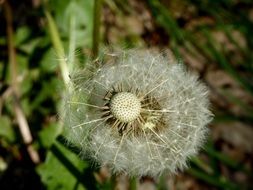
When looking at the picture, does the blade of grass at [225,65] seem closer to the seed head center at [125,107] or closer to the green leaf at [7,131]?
the green leaf at [7,131]

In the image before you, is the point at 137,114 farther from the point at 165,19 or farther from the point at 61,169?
the point at 165,19

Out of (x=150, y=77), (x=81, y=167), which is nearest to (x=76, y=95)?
(x=150, y=77)

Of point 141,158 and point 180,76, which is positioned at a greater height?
point 180,76

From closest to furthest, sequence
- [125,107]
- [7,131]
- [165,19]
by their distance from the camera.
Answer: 1. [125,107]
2. [7,131]
3. [165,19]

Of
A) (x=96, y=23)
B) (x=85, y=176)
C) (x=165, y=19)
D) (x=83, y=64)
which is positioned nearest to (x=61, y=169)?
(x=85, y=176)

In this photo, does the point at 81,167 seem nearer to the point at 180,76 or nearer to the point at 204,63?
the point at 180,76
